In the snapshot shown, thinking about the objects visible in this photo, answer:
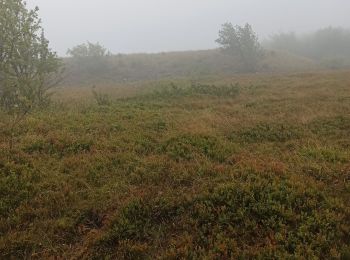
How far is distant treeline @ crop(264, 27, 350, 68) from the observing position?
53594mm

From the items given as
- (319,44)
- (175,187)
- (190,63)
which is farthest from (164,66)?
(175,187)

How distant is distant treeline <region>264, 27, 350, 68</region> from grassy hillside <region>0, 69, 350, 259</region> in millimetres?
42245

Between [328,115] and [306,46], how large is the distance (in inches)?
1817

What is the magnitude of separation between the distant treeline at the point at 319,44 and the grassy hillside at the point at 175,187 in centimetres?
4225

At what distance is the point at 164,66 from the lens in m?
43.9

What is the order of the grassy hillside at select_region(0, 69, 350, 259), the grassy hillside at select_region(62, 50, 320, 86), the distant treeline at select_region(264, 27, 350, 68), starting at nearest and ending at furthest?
the grassy hillside at select_region(0, 69, 350, 259), the grassy hillside at select_region(62, 50, 320, 86), the distant treeline at select_region(264, 27, 350, 68)

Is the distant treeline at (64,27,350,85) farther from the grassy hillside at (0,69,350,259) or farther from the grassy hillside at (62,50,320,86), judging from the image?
the grassy hillside at (0,69,350,259)

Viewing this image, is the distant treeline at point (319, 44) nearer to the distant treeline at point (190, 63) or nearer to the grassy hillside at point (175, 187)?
the distant treeline at point (190, 63)

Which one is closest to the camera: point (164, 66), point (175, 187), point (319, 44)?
point (175, 187)

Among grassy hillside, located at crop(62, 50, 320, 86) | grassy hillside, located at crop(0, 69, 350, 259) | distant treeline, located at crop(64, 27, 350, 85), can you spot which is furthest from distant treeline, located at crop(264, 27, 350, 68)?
grassy hillside, located at crop(0, 69, 350, 259)

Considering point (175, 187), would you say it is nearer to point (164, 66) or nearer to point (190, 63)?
point (164, 66)

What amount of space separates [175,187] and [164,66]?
1400 inches

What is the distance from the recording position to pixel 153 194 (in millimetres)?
9031

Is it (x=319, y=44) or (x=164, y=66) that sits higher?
(x=319, y=44)
